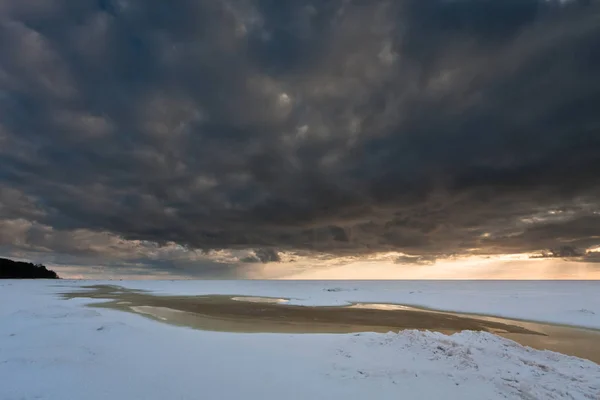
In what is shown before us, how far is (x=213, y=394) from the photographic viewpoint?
9680mm

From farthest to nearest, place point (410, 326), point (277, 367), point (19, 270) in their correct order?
1. point (19, 270)
2. point (410, 326)
3. point (277, 367)

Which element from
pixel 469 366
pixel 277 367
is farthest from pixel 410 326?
pixel 277 367

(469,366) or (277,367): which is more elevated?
(469,366)

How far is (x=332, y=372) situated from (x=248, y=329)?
33.7ft

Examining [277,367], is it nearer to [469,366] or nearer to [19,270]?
[469,366]

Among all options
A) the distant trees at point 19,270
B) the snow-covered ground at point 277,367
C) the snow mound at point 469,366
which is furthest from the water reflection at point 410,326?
the distant trees at point 19,270

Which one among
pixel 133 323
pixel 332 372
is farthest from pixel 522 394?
pixel 133 323

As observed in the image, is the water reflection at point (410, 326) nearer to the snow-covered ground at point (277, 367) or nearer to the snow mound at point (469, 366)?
the snow-covered ground at point (277, 367)

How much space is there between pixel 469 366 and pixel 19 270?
198 metres

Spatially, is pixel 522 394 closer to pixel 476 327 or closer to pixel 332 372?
pixel 332 372

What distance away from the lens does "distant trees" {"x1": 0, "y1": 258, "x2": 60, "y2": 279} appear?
150625 mm

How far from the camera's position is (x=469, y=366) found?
40.6ft

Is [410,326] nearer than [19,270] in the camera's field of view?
Yes

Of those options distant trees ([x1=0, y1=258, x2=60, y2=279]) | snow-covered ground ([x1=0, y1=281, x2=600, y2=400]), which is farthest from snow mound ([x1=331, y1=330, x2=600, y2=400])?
distant trees ([x1=0, y1=258, x2=60, y2=279])
